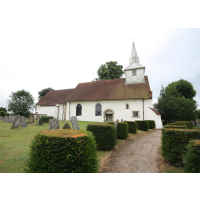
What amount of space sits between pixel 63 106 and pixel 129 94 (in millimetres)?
14731

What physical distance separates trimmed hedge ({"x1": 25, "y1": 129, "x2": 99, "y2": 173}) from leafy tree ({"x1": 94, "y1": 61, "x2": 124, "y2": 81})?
28571 millimetres

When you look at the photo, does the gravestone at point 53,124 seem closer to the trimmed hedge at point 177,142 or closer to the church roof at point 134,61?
the trimmed hedge at point 177,142

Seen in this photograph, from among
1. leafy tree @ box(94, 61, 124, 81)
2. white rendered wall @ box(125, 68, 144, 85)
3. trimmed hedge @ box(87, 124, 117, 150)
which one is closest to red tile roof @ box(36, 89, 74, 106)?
leafy tree @ box(94, 61, 124, 81)

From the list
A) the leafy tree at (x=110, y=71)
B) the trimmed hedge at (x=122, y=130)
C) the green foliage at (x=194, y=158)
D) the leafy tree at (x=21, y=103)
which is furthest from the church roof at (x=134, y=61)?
the leafy tree at (x=21, y=103)

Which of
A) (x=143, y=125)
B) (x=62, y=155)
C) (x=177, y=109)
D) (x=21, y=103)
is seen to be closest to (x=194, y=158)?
(x=62, y=155)

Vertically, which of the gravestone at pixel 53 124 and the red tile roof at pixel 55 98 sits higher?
the red tile roof at pixel 55 98

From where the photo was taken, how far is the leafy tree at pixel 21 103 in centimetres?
3509

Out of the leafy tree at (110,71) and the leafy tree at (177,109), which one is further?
the leafy tree at (110,71)

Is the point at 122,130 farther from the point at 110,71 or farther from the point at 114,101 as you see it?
the point at 110,71

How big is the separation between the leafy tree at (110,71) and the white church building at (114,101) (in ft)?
21.2

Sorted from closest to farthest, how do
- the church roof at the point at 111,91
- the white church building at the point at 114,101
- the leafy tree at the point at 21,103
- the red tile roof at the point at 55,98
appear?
1. the white church building at the point at 114,101
2. the church roof at the point at 111,91
3. the red tile roof at the point at 55,98
4. the leafy tree at the point at 21,103

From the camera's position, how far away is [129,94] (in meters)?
20.2

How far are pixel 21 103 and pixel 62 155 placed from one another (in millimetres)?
41501

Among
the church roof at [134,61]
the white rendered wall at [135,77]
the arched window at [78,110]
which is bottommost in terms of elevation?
the arched window at [78,110]
